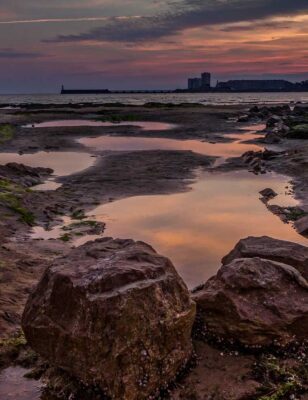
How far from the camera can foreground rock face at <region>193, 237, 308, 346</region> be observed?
712 centimetres

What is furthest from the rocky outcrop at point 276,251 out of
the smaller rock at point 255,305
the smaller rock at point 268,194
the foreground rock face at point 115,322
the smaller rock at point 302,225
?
the smaller rock at point 268,194

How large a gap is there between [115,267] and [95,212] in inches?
418

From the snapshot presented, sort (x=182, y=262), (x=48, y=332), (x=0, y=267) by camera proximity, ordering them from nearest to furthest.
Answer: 1. (x=48, y=332)
2. (x=0, y=267)
3. (x=182, y=262)

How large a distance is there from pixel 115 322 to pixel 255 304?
2437 millimetres

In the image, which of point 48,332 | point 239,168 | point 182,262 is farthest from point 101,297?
point 239,168

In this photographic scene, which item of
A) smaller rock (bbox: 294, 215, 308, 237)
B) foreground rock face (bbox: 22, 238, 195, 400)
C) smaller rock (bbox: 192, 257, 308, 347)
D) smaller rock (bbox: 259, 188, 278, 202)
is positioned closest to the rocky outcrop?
smaller rock (bbox: 192, 257, 308, 347)

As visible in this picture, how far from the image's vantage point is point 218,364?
22.7 ft

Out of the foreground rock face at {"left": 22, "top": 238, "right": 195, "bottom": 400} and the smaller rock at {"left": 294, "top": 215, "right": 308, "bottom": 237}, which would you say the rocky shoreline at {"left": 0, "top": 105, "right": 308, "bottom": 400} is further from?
the smaller rock at {"left": 294, "top": 215, "right": 308, "bottom": 237}

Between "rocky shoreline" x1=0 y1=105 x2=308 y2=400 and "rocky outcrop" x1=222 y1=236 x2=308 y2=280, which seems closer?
"rocky shoreline" x1=0 y1=105 x2=308 y2=400

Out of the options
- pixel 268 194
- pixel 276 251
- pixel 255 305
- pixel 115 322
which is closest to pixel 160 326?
pixel 115 322

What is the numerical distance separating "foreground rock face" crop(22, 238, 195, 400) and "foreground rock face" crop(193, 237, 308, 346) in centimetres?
84

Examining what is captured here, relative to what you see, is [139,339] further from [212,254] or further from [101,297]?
[212,254]

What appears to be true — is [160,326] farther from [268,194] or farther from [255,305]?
[268,194]

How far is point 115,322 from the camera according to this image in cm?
596
